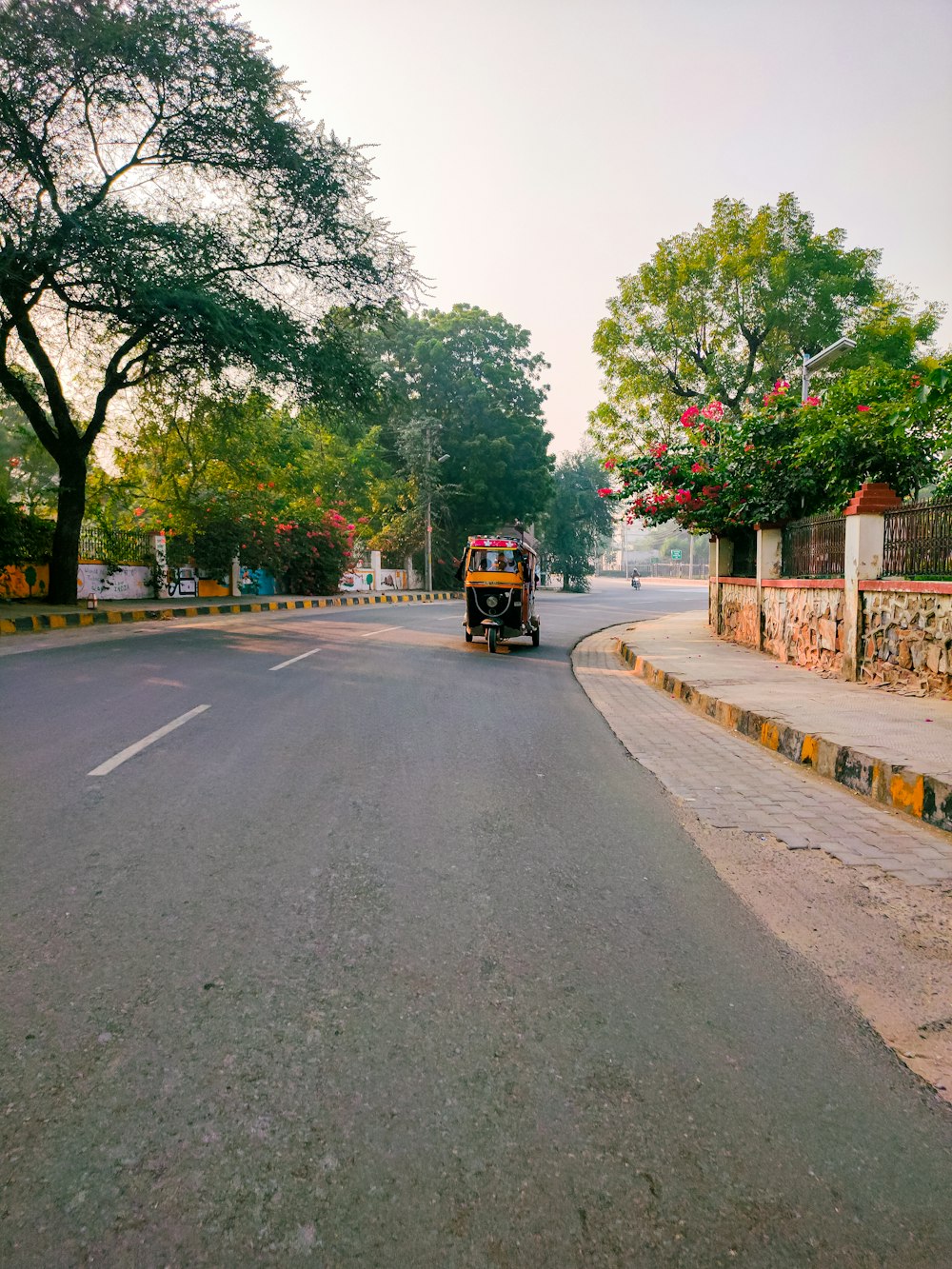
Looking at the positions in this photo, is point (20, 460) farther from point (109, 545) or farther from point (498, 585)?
point (498, 585)

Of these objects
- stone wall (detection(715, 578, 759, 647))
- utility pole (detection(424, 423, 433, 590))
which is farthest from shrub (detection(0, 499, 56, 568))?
utility pole (detection(424, 423, 433, 590))

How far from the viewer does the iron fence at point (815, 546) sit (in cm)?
1023

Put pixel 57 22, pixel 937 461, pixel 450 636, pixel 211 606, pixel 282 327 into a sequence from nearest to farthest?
pixel 937 461
pixel 57 22
pixel 450 636
pixel 282 327
pixel 211 606

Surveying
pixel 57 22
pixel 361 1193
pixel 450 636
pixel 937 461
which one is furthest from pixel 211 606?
pixel 361 1193

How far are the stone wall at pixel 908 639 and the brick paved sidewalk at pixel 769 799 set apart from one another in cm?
240

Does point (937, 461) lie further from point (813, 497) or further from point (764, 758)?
point (764, 758)

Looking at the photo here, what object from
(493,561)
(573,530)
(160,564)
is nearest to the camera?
(493,561)

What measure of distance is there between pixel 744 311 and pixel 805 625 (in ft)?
80.7

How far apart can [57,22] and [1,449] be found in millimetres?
40443

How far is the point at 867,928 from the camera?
3252mm

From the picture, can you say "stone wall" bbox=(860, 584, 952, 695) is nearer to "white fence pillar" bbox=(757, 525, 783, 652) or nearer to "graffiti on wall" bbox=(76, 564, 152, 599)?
"white fence pillar" bbox=(757, 525, 783, 652)

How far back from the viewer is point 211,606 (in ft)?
77.5

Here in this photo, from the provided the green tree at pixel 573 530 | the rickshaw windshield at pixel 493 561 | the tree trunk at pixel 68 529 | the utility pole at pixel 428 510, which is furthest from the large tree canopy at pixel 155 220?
the green tree at pixel 573 530

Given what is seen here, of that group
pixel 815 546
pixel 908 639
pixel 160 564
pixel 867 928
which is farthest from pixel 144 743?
pixel 160 564
